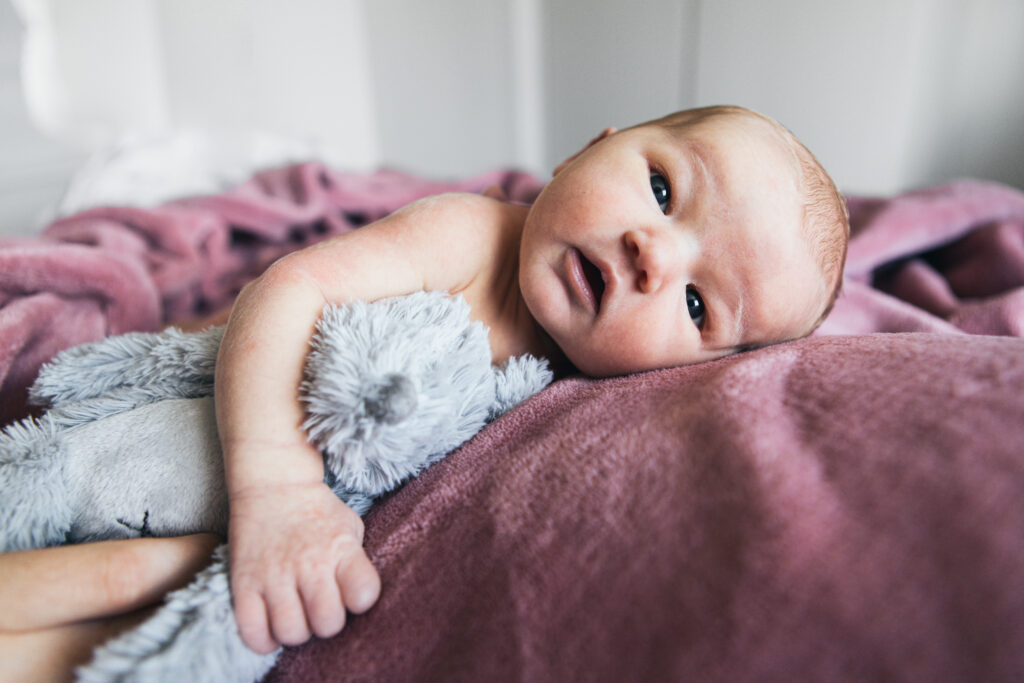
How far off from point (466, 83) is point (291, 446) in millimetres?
2219

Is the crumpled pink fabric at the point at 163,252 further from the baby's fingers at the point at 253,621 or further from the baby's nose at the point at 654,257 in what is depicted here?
the baby's nose at the point at 654,257

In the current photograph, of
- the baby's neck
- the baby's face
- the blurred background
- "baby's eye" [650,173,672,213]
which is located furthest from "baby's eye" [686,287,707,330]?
the blurred background

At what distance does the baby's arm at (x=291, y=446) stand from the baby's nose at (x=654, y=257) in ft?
0.72

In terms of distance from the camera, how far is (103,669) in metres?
0.39

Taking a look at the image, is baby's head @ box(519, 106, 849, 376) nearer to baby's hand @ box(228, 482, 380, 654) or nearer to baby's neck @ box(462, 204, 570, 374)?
baby's neck @ box(462, 204, 570, 374)

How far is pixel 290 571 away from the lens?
0.45m

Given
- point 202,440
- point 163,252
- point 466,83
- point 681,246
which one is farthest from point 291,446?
point 466,83

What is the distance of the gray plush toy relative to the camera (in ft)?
1.41

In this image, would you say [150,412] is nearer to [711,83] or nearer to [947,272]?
[947,272]

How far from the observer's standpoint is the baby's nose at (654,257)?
0.67 meters

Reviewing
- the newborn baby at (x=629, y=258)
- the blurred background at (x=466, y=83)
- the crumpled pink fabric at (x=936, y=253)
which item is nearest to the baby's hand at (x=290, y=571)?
the newborn baby at (x=629, y=258)

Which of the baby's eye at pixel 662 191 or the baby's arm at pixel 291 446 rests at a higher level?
the baby's eye at pixel 662 191

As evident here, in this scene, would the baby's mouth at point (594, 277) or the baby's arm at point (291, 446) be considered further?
the baby's mouth at point (594, 277)

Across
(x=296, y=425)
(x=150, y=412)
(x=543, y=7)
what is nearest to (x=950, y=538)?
(x=296, y=425)
